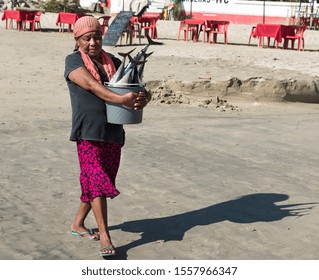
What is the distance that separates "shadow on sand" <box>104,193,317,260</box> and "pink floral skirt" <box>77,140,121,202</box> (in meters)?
0.43

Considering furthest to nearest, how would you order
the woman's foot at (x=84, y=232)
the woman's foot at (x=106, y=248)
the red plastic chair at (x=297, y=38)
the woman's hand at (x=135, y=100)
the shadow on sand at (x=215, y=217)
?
1. the red plastic chair at (x=297, y=38)
2. the shadow on sand at (x=215, y=217)
3. the woman's foot at (x=84, y=232)
4. the woman's foot at (x=106, y=248)
5. the woman's hand at (x=135, y=100)

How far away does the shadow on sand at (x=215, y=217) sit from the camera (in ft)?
17.3

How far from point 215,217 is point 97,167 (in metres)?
1.34

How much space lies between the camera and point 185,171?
7.14 meters

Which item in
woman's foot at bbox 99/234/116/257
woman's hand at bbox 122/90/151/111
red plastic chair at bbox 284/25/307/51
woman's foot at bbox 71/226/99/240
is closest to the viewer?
woman's hand at bbox 122/90/151/111

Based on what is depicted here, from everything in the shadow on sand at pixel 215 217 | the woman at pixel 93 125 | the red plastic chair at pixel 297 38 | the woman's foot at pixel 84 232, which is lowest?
the shadow on sand at pixel 215 217

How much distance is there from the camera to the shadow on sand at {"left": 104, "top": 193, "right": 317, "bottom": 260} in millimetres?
5264

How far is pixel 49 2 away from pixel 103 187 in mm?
32988

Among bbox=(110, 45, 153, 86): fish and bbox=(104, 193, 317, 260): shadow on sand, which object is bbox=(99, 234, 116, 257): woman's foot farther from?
bbox=(110, 45, 153, 86): fish

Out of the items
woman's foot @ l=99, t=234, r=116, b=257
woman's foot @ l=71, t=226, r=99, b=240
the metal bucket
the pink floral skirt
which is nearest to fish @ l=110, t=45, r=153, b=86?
the metal bucket

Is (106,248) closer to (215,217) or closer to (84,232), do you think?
(84,232)

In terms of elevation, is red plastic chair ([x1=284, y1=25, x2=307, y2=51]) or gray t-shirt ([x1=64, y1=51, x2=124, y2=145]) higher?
gray t-shirt ([x1=64, y1=51, x2=124, y2=145])

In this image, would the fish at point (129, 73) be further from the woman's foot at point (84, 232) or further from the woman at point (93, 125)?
the woman's foot at point (84, 232)

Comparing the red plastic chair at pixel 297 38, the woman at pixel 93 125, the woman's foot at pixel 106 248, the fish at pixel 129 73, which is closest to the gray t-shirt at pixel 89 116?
the woman at pixel 93 125
